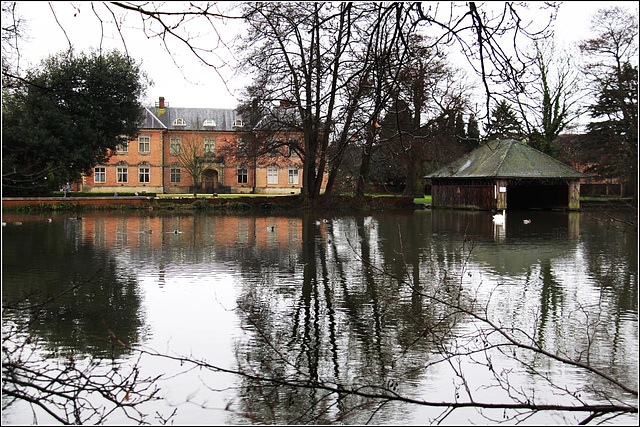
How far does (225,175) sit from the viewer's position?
57.5 metres

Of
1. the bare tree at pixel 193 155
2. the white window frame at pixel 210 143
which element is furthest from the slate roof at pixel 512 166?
the white window frame at pixel 210 143

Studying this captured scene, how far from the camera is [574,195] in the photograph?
116ft

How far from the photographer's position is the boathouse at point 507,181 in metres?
34.5

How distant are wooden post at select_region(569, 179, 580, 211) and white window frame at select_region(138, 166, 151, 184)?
3403 cm

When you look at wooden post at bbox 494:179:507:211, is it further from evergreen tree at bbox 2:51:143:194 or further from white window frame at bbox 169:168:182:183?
white window frame at bbox 169:168:182:183

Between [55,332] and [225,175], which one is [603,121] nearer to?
[225,175]

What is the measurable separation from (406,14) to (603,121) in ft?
121

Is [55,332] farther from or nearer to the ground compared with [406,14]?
nearer to the ground

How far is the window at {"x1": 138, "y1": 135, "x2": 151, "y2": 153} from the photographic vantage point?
5628 centimetres

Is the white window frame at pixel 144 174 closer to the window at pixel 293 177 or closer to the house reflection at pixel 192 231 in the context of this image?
the window at pixel 293 177

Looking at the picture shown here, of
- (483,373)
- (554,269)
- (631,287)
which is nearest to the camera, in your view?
(483,373)

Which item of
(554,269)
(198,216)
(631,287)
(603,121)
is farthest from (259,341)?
(603,121)

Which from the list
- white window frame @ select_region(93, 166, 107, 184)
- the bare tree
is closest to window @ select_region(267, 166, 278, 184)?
the bare tree

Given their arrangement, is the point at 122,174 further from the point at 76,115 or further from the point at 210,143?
the point at 76,115
